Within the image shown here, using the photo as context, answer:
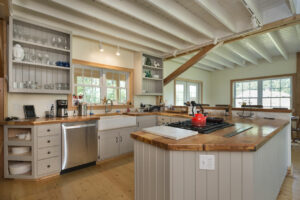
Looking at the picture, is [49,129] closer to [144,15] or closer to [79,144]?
[79,144]

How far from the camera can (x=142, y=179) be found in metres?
1.50

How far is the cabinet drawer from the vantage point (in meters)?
2.44

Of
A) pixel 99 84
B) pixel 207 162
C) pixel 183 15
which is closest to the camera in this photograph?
pixel 207 162

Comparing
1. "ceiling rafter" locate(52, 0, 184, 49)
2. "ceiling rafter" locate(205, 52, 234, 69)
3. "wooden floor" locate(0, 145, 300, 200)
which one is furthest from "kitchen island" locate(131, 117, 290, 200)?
"ceiling rafter" locate(205, 52, 234, 69)

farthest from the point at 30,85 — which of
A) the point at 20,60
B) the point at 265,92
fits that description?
the point at 265,92

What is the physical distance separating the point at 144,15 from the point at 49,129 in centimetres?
246

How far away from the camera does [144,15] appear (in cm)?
265

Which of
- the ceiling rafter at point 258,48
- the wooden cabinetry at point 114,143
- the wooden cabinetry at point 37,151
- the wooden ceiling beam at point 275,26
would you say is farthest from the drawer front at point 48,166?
the ceiling rafter at point 258,48

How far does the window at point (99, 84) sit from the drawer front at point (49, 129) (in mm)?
1125

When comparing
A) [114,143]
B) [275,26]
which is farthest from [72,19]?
[275,26]

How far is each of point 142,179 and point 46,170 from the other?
1.91m

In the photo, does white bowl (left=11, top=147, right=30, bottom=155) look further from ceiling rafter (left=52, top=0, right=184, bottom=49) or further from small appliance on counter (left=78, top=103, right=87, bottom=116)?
ceiling rafter (left=52, top=0, right=184, bottom=49)

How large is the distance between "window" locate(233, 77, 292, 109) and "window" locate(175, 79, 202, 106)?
5.31ft

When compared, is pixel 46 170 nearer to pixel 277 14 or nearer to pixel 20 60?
pixel 20 60
